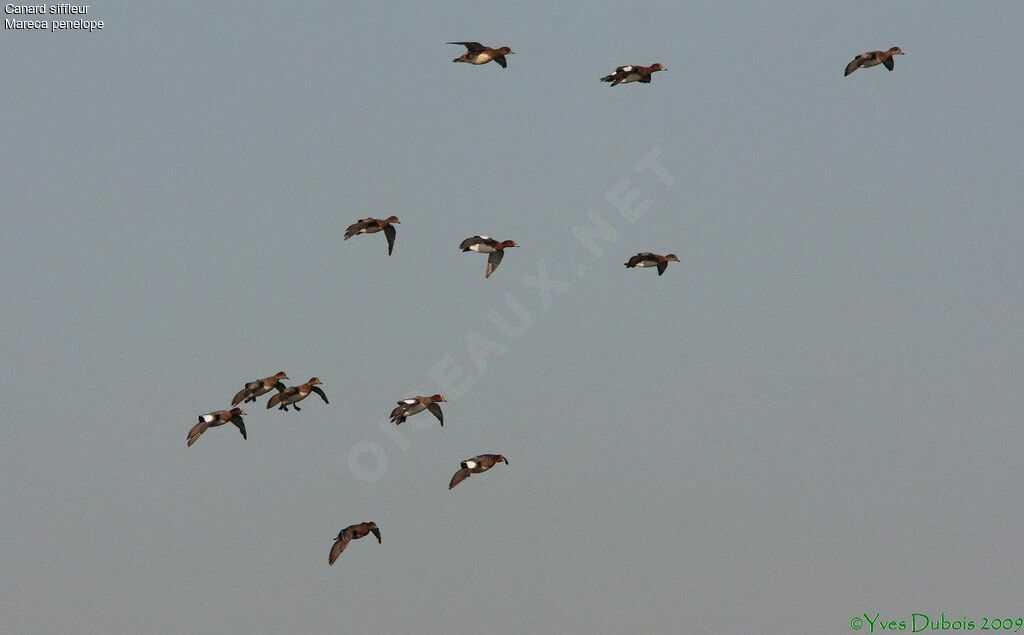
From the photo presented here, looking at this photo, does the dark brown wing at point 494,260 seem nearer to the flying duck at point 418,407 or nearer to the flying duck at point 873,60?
the flying duck at point 418,407

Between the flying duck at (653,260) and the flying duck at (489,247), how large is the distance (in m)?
10.4

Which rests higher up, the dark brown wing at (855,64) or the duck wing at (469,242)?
the dark brown wing at (855,64)

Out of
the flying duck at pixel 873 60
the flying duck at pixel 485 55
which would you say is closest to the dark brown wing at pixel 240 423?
the flying duck at pixel 485 55

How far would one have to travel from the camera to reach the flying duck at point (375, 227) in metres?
102

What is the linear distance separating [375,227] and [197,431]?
18535mm

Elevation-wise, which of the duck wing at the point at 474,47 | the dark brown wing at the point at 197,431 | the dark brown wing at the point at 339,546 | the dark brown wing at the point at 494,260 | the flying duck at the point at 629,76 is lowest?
the dark brown wing at the point at 339,546

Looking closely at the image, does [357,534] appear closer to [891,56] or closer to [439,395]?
[439,395]

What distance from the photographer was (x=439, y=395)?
10044cm

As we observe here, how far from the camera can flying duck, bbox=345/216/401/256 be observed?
4021 inches

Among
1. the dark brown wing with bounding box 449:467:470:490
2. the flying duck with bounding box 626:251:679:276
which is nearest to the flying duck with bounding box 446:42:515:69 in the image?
the flying duck with bounding box 626:251:679:276

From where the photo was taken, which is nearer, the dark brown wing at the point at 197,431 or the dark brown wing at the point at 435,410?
the dark brown wing at the point at 197,431

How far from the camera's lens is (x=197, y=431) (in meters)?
94.6

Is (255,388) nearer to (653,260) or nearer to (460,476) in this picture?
(460,476)

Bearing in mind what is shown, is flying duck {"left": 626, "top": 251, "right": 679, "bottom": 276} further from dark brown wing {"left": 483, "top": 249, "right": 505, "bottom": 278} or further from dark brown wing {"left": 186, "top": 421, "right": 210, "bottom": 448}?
dark brown wing {"left": 186, "top": 421, "right": 210, "bottom": 448}
